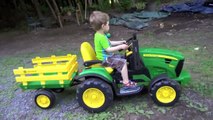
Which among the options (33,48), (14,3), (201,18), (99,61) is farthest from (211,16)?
(14,3)

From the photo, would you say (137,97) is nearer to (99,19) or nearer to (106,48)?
(106,48)

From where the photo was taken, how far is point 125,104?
388 cm

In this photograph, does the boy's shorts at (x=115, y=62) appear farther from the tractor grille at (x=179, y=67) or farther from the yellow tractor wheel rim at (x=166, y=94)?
the tractor grille at (x=179, y=67)

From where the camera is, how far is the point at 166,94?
361 centimetres

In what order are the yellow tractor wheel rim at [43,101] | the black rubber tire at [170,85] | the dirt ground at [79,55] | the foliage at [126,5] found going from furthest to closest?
the foliage at [126,5] → the yellow tractor wheel rim at [43,101] → the dirt ground at [79,55] → the black rubber tire at [170,85]

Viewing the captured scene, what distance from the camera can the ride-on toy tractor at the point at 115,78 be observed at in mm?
3594

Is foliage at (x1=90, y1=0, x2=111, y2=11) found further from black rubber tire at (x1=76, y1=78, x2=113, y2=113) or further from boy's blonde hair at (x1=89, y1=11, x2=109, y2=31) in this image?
black rubber tire at (x1=76, y1=78, x2=113, y2=113)

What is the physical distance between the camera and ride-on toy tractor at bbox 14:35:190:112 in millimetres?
3594

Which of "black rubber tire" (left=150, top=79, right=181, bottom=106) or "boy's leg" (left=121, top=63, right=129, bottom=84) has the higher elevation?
"boy's leg" (left=121, top=63, right=129, bottom=84)

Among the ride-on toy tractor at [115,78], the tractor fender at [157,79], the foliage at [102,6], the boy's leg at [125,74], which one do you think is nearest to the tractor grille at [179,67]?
the ride-on toy tractor at [115,78]

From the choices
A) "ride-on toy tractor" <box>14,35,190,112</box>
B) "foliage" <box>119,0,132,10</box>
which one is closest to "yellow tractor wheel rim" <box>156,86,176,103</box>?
"ride-on toy tractor" <box>14,35,190,112</box>

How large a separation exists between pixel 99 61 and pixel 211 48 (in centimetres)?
338

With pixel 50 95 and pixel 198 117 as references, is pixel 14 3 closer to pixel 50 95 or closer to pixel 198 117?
pixel 50 95

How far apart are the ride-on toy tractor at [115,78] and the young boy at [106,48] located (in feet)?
0.30
